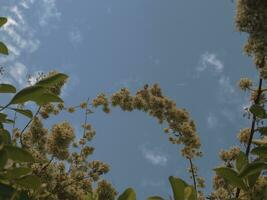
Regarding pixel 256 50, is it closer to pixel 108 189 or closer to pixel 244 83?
pixel 244 83

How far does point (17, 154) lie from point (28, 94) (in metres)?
0.22

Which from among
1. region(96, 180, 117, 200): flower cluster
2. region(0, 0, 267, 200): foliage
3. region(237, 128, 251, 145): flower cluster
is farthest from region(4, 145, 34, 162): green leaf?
region(96, 180, 117, 200): flower cluster

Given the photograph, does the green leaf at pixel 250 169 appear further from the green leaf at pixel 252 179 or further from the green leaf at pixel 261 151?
the green leaf at pixel 261 151

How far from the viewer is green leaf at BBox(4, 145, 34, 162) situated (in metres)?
1.50

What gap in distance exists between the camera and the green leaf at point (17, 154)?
150cm

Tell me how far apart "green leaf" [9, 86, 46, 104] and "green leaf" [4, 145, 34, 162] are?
174mm

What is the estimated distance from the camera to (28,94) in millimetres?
1580

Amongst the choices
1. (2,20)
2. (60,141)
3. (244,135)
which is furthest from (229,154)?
(2,20)

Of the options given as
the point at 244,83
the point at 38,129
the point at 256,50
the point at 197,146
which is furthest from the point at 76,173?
the point at 256,50

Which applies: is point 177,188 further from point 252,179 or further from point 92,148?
point 92,148

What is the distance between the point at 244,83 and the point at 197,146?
1151 millimetres

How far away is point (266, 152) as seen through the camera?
1770mm

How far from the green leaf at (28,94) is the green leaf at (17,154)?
0.57 ft

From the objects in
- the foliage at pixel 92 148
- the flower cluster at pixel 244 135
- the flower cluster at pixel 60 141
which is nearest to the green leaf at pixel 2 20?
the foliage at pixel 92 148
